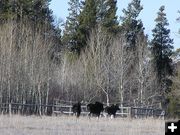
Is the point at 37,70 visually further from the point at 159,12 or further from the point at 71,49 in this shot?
the point at 159,12

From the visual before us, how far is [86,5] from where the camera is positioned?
74312 mm

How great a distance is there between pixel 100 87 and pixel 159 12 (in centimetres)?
2308

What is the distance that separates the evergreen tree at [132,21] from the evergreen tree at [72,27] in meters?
7.01

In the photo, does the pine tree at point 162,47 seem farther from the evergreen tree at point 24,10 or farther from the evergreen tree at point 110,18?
the evergreen tree at point 24,10

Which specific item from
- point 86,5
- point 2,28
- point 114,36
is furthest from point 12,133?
point 86,5

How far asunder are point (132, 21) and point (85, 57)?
47.7 ft

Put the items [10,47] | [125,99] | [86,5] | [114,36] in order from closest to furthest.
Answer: [10,47], [125,99], [114,36], [86,5]

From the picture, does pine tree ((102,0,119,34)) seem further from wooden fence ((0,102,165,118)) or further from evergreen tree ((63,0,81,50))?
wooden fence ((0,102,165,118))

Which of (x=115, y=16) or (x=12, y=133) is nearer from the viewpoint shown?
Answer: (x=12, y=133)

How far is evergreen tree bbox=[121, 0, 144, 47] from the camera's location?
75.2 m

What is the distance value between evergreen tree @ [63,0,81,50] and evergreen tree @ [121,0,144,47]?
7.01 meters

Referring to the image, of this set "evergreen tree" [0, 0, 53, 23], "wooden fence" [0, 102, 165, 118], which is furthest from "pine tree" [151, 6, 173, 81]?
"wooden fence" [0, 102, 165, 118]

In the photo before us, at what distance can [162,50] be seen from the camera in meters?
76.1

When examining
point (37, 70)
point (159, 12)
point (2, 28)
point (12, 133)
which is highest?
point (159, 12)
